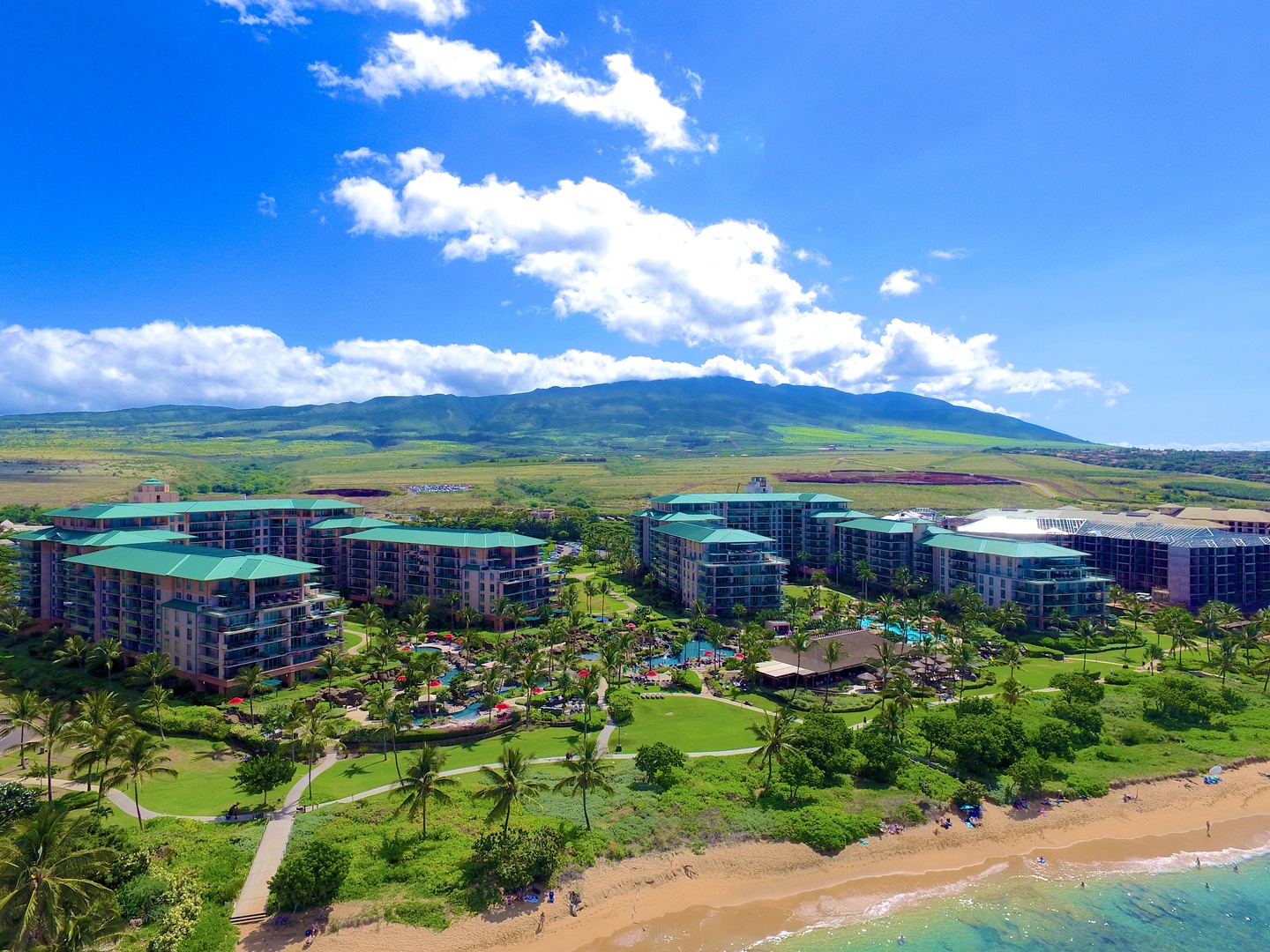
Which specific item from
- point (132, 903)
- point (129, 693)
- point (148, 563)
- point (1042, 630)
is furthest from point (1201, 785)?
point (148, 563)

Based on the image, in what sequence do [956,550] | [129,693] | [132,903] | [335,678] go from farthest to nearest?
[956,550] < [335,678] < [129,693] < [132,903]

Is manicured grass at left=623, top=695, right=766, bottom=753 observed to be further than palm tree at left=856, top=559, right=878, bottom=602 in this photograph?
No

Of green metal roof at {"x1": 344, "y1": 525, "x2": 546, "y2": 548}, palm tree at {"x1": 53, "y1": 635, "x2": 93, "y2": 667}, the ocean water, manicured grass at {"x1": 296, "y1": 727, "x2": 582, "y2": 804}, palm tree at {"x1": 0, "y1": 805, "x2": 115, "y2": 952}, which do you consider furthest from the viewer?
green metal roof at {"x1": 344, "y1": 525, "x2": 546, "y2": 548}

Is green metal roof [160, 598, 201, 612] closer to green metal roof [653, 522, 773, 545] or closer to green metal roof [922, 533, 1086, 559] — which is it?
green metal roof [653, 522, 773, 545]

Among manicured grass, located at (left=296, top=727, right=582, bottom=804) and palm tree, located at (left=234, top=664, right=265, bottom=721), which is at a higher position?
palm tree, located at (left=234, top=664, right=265, bottom=721)

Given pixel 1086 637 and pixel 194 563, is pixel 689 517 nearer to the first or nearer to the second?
pixel 1086 637

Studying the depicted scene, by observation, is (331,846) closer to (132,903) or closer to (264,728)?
(132,903)

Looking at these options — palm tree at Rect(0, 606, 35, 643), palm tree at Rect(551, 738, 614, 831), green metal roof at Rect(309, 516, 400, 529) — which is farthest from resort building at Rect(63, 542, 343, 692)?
palm tree at Rect(551, 738, 614, 831)

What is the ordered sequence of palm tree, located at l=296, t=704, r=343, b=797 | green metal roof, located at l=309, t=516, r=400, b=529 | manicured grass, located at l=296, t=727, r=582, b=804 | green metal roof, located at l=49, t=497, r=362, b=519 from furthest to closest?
green metal roof, located at l=309, t=516, r=400, b=529 < green metal roof, located at l=49, t=497, r=362, b=519 < manicured grass, located at l=296, t=727, r=582, b=804 < palm tree, located at l=296, t=704, r=343, b=797

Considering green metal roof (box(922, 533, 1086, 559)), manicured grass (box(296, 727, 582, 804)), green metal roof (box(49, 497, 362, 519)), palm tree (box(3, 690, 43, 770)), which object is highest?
green metal roof (box(49, 497, 362, 519))
